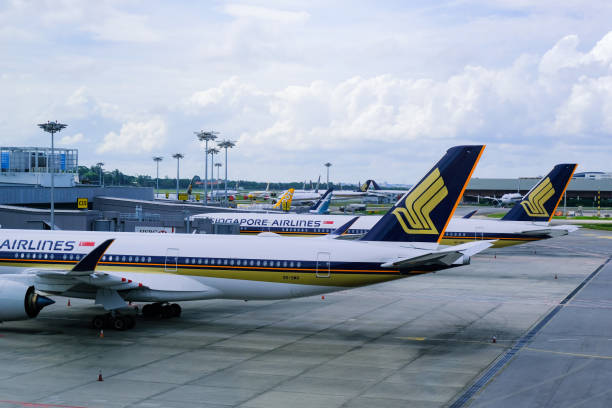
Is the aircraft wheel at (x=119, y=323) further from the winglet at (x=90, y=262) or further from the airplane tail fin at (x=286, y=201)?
the airplane tail fin at (x=286, y=201)

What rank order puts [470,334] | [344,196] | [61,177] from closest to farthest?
[470,334] < [61,177] < [344,196]

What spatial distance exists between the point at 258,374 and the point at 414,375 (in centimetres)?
548

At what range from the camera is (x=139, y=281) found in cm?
3036

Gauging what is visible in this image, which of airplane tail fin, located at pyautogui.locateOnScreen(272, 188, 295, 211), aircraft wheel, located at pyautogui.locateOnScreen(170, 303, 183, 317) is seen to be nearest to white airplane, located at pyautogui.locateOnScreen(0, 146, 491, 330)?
aircraft wheel, located at pyautogui.locateOnScreen(170, 303, 183, 317)

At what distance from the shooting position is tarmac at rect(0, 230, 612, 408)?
2080 cm

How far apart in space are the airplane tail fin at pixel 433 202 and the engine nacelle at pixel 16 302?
588 inches

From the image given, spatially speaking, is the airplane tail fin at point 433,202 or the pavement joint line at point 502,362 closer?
the pavement joint line at point 502,362

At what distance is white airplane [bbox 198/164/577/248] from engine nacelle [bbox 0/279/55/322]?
114 ft

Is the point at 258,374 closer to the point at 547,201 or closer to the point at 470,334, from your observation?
the point at 470,334

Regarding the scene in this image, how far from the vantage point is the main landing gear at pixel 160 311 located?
33.1 metres

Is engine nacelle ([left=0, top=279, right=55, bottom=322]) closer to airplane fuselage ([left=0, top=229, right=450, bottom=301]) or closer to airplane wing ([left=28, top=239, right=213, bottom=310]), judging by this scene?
airplane wing ([left=28, top=239, right=213, bottom=310])

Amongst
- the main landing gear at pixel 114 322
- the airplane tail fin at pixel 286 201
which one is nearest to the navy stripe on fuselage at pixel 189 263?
the main landing gear at pixel 114 322

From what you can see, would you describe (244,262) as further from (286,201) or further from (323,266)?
(286,201)

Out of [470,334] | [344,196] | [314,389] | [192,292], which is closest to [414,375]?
[314,389]
